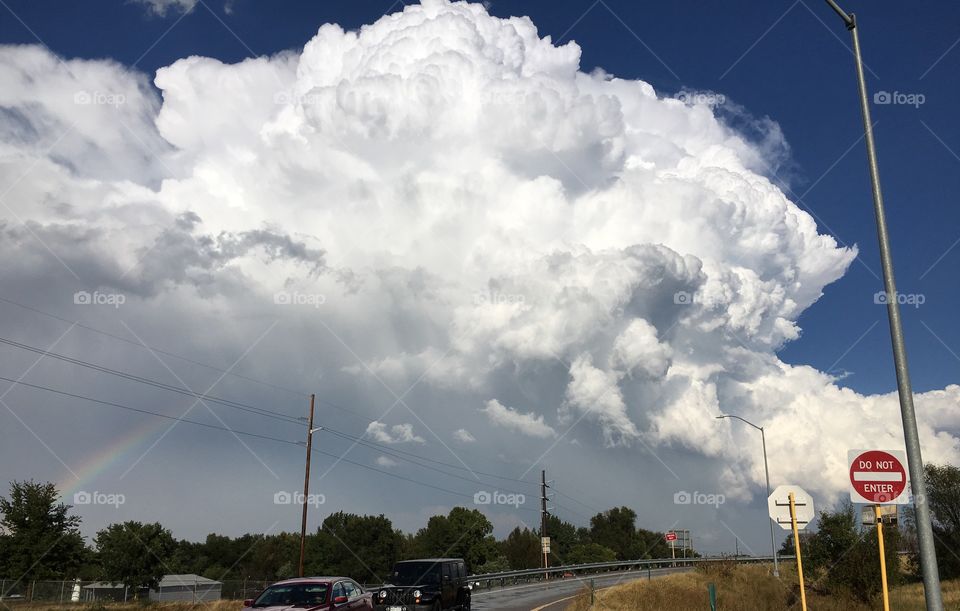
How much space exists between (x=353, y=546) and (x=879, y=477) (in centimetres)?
10278

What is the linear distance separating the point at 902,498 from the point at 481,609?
70.0 ft

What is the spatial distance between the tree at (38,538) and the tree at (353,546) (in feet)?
142

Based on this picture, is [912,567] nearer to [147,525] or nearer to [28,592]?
[28,592]

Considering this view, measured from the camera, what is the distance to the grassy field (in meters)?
27.2

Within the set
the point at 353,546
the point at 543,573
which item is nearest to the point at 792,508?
the point at 543,573

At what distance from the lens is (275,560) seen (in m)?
122

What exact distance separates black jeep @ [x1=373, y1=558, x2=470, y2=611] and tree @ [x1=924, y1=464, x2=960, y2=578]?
42.8 metres

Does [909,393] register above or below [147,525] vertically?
above

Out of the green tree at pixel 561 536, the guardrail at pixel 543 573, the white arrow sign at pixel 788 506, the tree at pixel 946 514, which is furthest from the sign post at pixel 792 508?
the green tree at pixel 561 536

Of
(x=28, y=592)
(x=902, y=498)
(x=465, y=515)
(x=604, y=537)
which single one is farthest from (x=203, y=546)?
(x=902, y=498)

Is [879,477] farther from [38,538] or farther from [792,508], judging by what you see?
[38,538]

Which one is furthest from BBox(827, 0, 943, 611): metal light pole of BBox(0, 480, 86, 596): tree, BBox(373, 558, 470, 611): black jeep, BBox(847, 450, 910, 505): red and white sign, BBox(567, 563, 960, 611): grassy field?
BBox(0, 480, 86, 596): tree

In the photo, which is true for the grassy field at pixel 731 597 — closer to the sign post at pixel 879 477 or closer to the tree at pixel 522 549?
the sign post at pixel 879 477

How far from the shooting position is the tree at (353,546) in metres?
103
